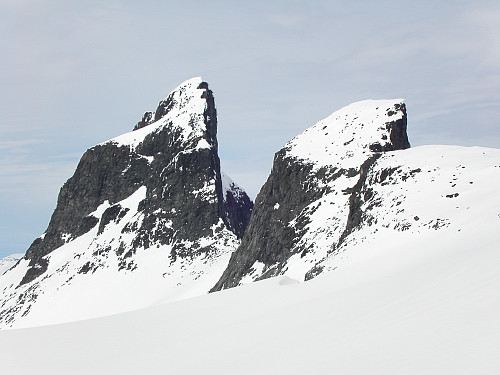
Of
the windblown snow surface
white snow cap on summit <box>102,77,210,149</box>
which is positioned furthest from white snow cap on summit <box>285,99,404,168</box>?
white snow cap on summit <box>102,77,210,149</box>

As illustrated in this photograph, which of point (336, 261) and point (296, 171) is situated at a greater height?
point (296, 171)

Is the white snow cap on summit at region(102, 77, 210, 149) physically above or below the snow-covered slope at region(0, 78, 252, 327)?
above

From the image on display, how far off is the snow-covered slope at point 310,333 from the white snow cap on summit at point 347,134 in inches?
1252

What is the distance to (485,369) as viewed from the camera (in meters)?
7.62

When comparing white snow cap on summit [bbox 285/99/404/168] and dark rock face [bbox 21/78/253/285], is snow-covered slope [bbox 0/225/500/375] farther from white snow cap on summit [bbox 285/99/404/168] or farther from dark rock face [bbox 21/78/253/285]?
dark rock face [bbox 21/78/253/285]

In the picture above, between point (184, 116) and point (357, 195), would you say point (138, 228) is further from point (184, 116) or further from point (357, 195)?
point (357, 195)

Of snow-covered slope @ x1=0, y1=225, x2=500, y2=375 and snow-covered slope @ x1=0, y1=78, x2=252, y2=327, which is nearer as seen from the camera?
snow-covered slope @ x1=0, y1=225, x2=500, y2=375

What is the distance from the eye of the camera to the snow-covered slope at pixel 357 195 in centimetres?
2648

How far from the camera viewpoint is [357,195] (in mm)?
36031

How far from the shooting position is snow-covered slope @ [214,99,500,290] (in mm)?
26484

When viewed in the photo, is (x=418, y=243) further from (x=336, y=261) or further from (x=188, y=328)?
(x=188, y=328)

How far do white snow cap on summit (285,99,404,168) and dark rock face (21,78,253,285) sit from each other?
24752 mm

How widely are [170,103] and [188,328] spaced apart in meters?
87.3

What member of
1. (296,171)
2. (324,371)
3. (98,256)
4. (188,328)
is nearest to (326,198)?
(296,171)
